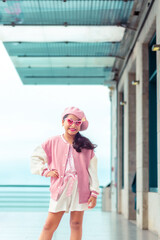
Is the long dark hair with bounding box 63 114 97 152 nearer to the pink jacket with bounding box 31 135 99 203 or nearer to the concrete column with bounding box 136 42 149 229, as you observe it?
the pink jacket with bounding box 31 135 99 203

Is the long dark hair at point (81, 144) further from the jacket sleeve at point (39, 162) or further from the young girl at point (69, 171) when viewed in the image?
the jacket sleeve at point (39, 162)

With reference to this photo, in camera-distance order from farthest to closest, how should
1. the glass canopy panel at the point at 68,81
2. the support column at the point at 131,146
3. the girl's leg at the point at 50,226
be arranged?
the glass canopy panel at the point at 68,81 < the support column at the point at 131,146 < the girl's leg at the point at 50,226

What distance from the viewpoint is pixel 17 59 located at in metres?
12.4

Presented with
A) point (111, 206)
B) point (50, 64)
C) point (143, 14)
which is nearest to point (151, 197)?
point (143, 14)

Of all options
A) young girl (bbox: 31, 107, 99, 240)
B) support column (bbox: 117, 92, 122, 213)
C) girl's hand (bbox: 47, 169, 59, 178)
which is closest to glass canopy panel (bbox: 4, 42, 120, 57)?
support column (bbox: 117, 92, 122, 213)

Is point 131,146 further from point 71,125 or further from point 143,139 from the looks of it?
point 71,125

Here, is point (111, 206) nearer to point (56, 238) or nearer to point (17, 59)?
point (17, 59)

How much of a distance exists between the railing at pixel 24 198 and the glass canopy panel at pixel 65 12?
12008 millimetres

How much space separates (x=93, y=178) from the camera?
370cm

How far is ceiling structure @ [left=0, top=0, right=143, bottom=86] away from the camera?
8609mm

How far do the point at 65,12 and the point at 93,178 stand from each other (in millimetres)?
5714

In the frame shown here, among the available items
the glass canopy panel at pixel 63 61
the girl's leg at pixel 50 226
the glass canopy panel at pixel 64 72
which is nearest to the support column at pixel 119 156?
the glass canopy panel at pixel 64 72

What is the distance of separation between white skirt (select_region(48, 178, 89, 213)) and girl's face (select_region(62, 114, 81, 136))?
0.41m

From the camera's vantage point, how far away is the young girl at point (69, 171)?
11.8ft
